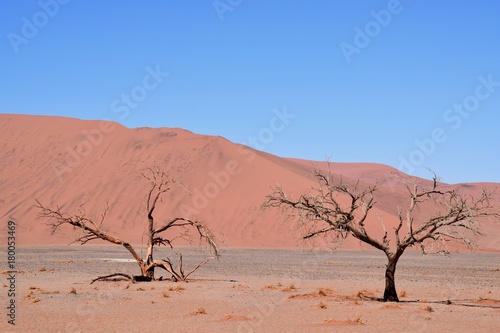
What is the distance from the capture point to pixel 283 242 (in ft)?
250

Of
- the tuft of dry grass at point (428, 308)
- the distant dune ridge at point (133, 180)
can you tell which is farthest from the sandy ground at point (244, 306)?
the distant dune ridge at point (133, 180)

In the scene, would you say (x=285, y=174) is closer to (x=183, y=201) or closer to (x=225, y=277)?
(x=183, y=201)

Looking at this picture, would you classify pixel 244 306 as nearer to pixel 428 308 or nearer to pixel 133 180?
pixel 428 308

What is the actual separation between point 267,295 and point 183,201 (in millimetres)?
66094

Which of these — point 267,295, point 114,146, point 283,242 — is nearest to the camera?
point 267,295

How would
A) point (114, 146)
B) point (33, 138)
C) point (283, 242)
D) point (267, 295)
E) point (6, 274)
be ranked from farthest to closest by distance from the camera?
point (33, 138) → point (114, 146) → point (283, 242) → point (6, 274) → point (267, 295)

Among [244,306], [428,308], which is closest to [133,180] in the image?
[244,306]

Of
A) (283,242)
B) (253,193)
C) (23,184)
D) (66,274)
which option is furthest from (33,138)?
(66,274)

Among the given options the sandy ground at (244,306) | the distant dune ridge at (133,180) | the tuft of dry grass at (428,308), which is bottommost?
the sandy ground at (244,306)

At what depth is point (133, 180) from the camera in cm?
9356

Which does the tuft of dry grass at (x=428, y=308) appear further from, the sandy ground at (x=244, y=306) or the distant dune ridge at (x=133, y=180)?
the distant dune ridge at (x=133, y=180)

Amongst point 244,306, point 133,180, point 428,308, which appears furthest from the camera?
point 133,180

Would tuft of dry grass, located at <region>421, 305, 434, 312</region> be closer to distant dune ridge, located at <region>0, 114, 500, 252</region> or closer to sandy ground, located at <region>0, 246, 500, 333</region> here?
sandy ground, located at <region>0, 246, 500, 333</region>

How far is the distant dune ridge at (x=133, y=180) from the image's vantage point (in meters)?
81.3
